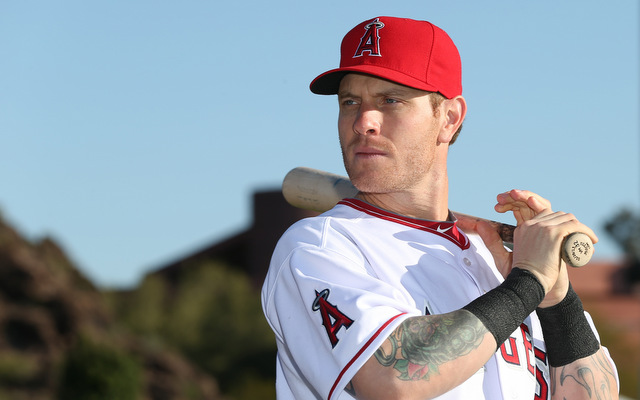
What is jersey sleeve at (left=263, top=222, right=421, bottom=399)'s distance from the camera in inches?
95.9

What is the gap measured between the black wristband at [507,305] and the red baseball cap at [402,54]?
0.80 meters

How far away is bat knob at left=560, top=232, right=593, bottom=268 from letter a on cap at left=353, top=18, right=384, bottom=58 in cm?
91

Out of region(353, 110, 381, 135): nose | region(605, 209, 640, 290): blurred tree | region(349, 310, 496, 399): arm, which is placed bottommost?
region(605, 209, 640, 290): blurred tree

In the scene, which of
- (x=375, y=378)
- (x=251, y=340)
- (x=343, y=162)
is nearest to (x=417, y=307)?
(x=375, y=378)

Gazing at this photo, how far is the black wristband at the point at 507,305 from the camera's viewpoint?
99.3 inches

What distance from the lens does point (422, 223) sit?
312 centimetres

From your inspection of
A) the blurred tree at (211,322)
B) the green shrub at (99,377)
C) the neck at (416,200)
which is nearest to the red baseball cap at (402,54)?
the neck at (416,200)

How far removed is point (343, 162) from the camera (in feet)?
10.4

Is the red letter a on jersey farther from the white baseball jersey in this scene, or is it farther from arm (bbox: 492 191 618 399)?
arm (bbox: 492 191 618 399)

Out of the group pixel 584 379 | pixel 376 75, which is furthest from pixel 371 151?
pixel 584 379

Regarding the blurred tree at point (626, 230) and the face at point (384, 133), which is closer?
the face at point (384, 133)

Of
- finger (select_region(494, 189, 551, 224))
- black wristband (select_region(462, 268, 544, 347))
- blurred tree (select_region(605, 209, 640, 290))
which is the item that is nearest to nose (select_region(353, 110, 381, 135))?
finger (select_region(494, 189, 551, 224))

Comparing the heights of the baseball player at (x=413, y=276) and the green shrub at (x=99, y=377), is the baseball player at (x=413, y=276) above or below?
above

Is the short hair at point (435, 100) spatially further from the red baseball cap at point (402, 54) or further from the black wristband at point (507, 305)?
the black wristband at point (507, 305)
